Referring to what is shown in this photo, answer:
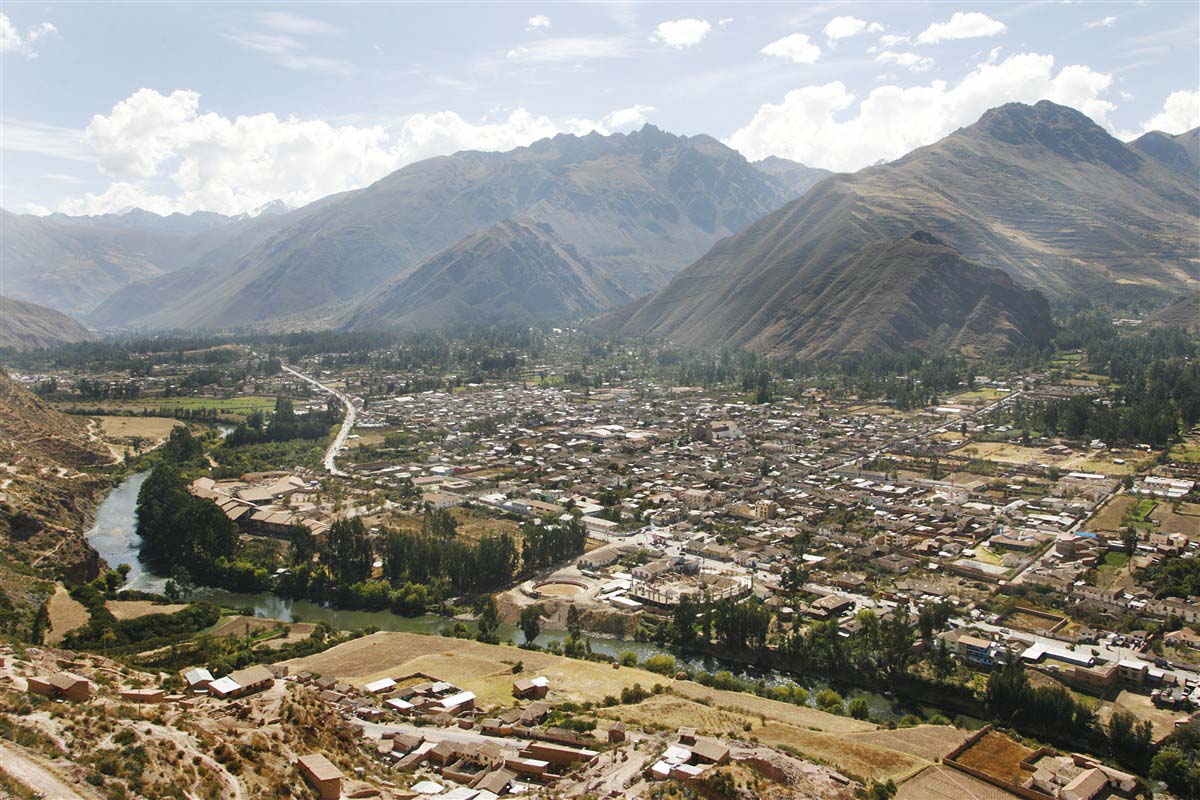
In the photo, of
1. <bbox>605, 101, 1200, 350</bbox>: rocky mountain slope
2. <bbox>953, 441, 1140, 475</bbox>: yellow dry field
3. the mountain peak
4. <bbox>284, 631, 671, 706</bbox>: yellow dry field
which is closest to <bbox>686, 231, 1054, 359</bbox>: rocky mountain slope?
the mountain peak

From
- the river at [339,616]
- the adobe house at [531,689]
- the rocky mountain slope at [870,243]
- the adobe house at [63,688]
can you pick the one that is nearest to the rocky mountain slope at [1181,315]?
the rocky mountain slope at [870,243]

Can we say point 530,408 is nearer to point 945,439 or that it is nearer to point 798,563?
point 945,439

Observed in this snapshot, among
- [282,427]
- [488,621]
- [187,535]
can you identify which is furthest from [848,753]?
[282,427]

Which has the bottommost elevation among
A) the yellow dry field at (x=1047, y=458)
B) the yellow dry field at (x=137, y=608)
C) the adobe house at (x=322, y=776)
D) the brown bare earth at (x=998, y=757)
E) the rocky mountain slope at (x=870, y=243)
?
the brown bare earth at (x=998, y=757)

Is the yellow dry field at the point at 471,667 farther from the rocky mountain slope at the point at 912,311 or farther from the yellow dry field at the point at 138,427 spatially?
the rocky mountain slope at the point at 912,311

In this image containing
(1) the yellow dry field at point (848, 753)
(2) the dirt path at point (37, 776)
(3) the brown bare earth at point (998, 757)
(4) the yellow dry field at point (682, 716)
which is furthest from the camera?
(4) the yellow dry field at point (682, 716)

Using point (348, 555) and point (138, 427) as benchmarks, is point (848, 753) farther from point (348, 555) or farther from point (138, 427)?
point (138, 427)

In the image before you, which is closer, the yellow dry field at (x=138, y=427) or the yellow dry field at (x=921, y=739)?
the yellow dry field at (x=921, y=739)
